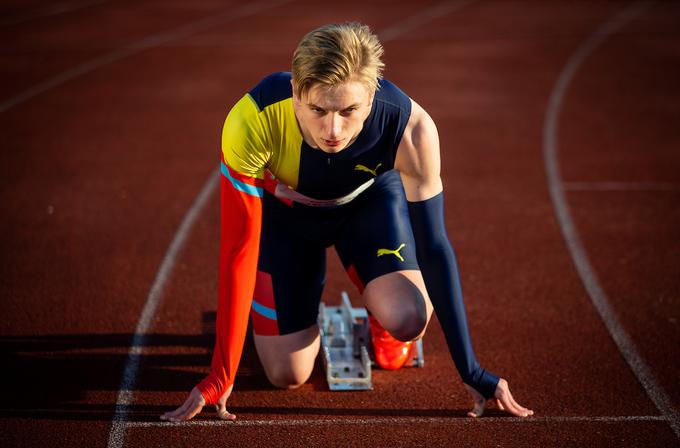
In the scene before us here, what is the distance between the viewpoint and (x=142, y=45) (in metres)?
13.0

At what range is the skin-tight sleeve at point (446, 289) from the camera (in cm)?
389

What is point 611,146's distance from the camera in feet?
29.1

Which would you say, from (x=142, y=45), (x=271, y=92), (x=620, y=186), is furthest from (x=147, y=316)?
(x=142, y=45)

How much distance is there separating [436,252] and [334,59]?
1.11 meters

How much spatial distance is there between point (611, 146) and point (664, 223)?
2.10 m

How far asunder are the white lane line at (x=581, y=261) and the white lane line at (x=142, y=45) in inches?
251

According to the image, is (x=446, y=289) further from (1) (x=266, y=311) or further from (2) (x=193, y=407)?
(2) (x=193, y=407)

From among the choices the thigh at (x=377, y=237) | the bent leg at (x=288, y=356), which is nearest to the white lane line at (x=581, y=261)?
the thigh at (x=377, y=237)

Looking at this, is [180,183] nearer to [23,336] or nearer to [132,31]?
[23,336]

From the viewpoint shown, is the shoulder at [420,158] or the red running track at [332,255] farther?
the red running track at [332,255]

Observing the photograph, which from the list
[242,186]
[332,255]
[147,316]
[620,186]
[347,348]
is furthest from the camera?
[620,186]

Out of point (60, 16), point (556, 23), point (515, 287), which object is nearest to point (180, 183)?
point (515, 287)

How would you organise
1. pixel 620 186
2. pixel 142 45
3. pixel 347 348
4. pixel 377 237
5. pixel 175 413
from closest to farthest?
pixel 175 413 < pixel 377 237 < pixel 347 348 < pixel 620 186 < pixel 142 45

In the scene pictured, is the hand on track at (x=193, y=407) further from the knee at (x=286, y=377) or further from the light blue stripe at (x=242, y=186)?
the light blue stripe at (x=242, y=186)
